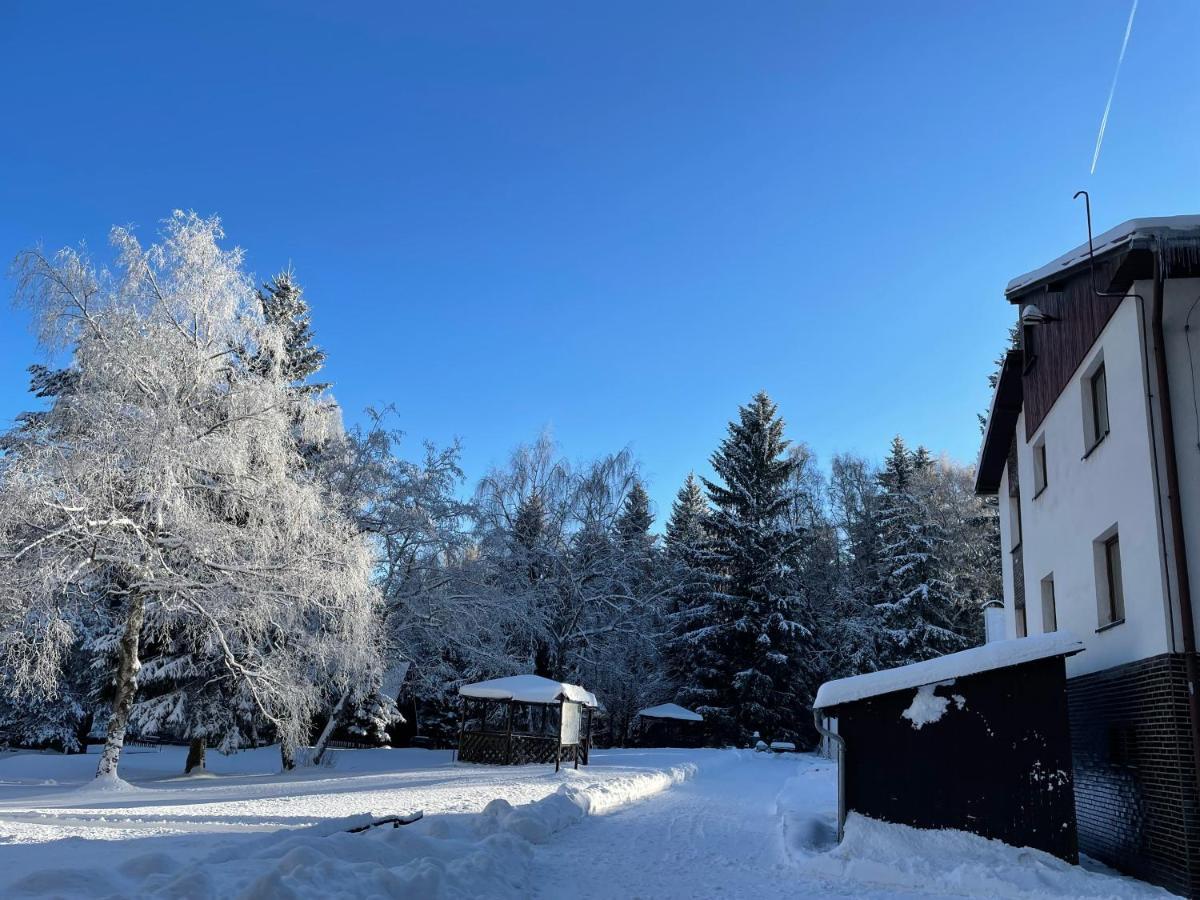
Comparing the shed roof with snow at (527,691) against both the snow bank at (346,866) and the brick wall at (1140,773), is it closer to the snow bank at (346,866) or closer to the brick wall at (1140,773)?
the snow bank at (346,866)

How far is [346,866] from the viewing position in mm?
6480

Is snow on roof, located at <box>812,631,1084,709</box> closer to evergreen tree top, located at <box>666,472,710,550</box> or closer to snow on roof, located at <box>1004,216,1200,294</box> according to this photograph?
snow on roof, located at <box>1004,216,1200,294</box>

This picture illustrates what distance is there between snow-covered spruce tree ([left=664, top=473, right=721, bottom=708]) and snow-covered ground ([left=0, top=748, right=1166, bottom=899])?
23.0 metres

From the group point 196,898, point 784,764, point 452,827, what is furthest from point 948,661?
point 784,764

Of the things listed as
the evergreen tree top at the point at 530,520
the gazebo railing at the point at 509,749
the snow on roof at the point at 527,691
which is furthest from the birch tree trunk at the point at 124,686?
the evergreen tree top at the point at 530,520

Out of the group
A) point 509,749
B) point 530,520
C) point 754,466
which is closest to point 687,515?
point 754,466

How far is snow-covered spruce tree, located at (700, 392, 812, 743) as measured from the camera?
1581 inches

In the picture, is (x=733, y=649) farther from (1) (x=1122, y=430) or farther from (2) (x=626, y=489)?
(1) (x=1122, y=430)

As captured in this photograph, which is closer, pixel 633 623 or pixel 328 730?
pixel 328 730

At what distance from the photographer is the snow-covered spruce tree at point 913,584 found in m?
38.8

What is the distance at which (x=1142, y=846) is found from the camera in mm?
9094

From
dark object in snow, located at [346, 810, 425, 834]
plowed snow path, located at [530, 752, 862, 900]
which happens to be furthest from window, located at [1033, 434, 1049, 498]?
dark object in snow, located at [346, 810, 425, 834]

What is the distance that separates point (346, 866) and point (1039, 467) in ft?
40.3

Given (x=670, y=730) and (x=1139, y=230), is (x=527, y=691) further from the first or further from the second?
(x=670, y=730)
